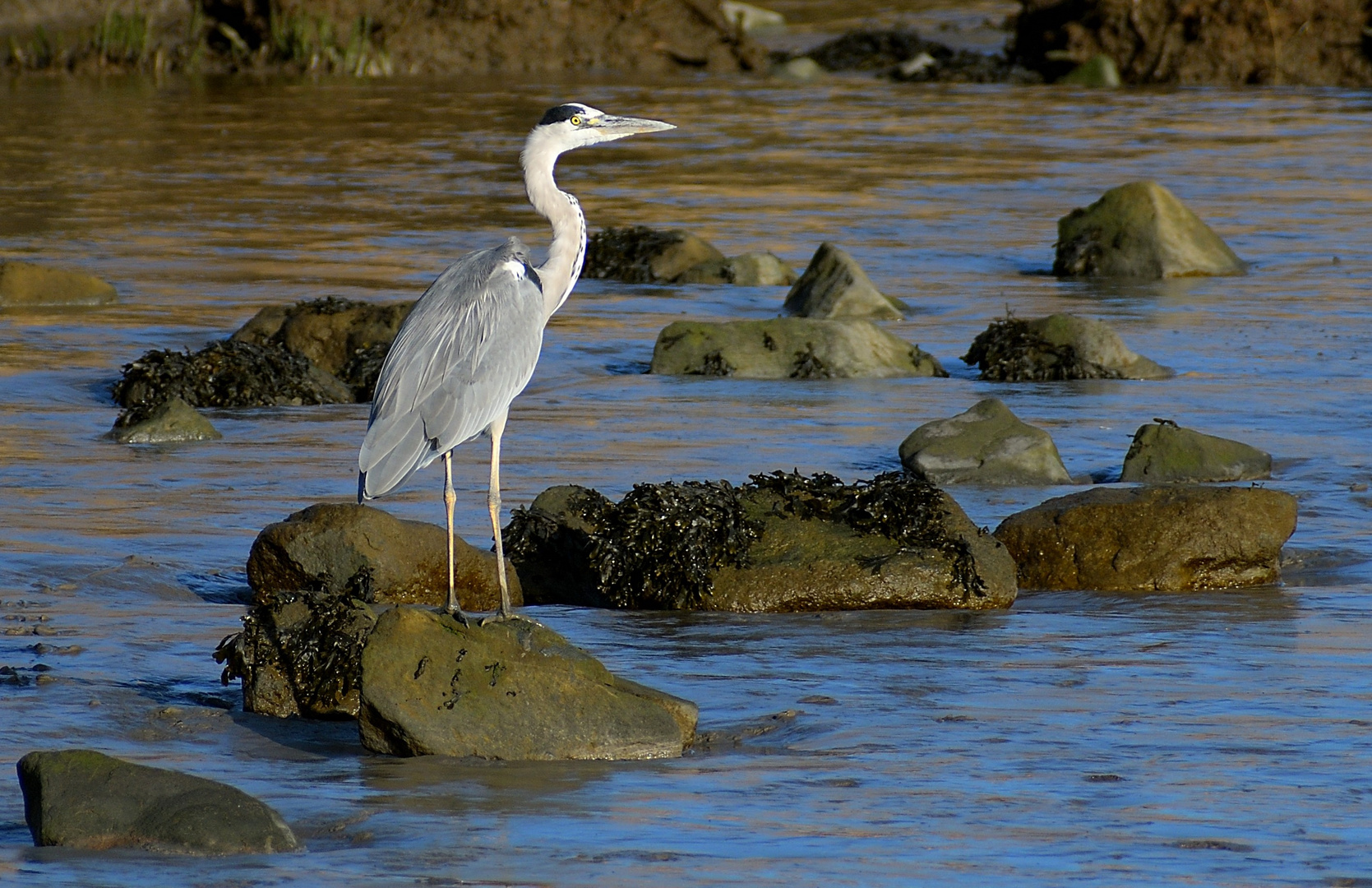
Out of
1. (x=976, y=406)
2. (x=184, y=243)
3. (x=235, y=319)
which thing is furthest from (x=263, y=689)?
(x=184, y=243)

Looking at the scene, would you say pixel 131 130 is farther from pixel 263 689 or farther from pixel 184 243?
pixel 263 689

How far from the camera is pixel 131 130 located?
101 ft

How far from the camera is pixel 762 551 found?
8.11m

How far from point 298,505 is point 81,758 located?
4320mm

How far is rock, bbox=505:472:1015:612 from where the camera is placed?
7.93 metres

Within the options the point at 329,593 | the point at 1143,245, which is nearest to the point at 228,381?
the point at 329,593

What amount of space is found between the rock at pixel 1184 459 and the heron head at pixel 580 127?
3.11 m

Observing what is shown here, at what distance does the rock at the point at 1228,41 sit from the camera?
128 ft

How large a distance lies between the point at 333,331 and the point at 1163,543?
6926mm

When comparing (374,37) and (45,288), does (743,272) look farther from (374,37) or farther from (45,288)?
(374,37)

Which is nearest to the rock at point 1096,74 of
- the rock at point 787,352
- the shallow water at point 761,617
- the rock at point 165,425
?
the shallow water at point 761,617

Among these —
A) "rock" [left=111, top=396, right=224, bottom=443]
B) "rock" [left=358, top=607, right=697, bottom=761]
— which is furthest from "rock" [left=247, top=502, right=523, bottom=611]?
"rock" [left=111, top=396, right=224, bottom=443]

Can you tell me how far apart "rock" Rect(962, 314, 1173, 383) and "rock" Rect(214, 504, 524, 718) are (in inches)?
231

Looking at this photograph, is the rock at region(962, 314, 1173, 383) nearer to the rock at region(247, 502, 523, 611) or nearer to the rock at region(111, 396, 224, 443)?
the rock at region(111, 396, 224, 443)
